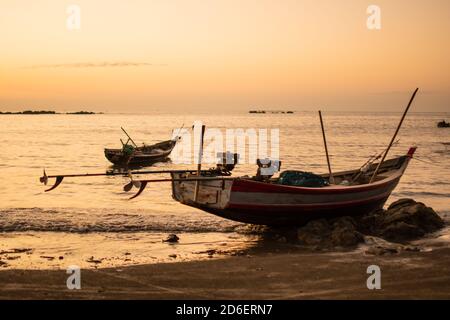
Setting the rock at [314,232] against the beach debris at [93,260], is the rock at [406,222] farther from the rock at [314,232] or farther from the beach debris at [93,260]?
the beach debris at [93,260]

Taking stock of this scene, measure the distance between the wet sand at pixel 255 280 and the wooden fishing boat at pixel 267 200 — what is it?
6.19 feet

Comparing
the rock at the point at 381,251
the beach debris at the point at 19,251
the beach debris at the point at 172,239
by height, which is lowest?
the beach debris at the point at 172,239

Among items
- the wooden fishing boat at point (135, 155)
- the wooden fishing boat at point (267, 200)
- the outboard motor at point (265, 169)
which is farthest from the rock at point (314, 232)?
the wooden fishing boat at point (135, 155)

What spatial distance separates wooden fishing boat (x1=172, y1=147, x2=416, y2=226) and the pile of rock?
36 cm

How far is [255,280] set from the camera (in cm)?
937

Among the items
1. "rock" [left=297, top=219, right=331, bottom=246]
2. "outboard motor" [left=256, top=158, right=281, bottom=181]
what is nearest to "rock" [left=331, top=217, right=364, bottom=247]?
"rock" [left=297, top=219, right=331, bottom=246]

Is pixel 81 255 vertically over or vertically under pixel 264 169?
under

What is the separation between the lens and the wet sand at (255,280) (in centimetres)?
839

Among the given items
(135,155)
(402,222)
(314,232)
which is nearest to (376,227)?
(402,222)

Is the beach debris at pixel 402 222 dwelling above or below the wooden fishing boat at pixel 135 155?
below

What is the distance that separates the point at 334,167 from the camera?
138ft

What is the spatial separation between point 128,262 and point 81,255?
1.55m
